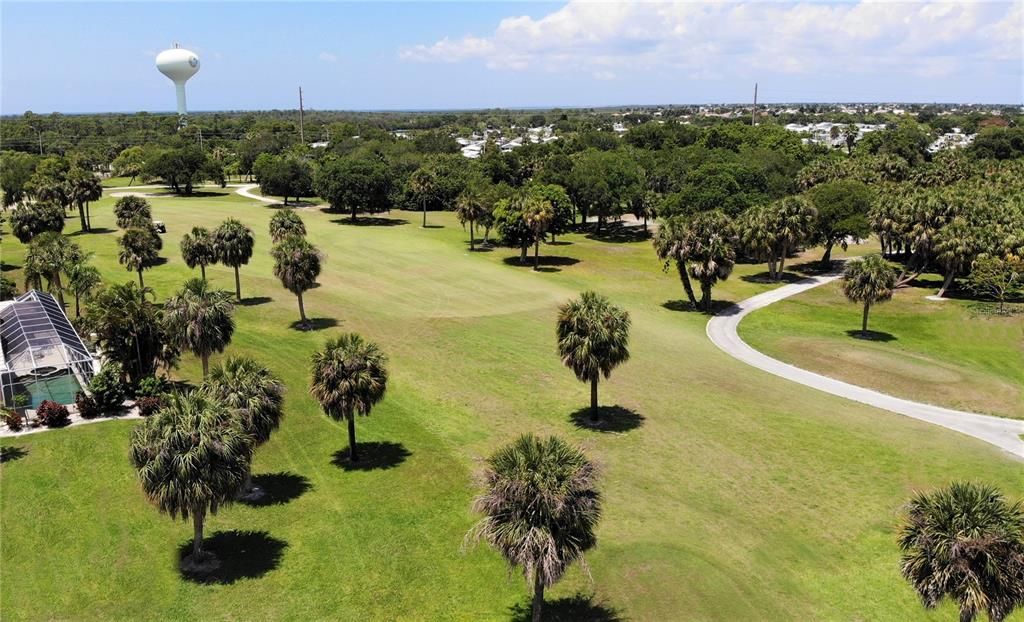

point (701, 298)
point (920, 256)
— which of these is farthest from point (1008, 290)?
point (701, 298)

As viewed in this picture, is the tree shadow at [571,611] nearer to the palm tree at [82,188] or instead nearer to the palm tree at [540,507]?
the palm tree at [540,507]

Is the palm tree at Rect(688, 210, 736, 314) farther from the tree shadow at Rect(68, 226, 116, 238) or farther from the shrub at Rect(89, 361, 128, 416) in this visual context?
the tree shadow at Rect(68, 226, 116, 238)

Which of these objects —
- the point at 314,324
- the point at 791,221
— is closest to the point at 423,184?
the point at 314,324

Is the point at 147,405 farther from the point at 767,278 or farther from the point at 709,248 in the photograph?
the point at 767,278

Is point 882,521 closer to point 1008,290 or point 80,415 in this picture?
point 80,415

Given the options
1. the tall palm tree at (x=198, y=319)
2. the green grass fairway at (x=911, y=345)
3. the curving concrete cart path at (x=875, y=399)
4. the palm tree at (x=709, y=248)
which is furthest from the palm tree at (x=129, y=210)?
the green grass fairway at (x=911, y=345)

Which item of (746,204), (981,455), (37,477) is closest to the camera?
(37,477)
